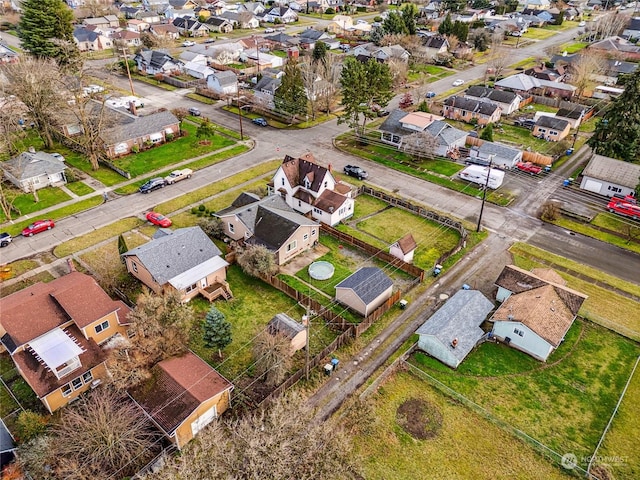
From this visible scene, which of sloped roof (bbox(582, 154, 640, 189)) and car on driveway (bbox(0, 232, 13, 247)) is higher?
sloped roof (bbox(582, 154, 640, 189))

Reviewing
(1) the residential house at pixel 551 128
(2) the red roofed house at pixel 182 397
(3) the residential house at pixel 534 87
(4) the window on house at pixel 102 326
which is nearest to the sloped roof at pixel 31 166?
(4) the window on house at pixel 102 326

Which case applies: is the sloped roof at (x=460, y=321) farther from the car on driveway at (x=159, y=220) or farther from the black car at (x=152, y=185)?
the black car at (x=152, y=185)

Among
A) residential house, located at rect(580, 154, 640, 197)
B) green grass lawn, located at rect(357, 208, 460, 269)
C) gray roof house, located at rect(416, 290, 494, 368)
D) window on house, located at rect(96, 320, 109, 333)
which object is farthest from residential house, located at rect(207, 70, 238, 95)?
gray roof house, located at rect(416, 290, 494, 368)

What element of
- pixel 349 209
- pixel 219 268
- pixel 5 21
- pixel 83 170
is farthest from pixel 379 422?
pixel 5 21

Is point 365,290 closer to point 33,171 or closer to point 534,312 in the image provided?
point 534,312

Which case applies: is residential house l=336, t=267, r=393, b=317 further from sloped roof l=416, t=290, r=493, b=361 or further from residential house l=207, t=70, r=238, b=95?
residential house l=207, t=70, r=238, b=95

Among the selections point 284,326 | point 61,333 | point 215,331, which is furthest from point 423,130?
point 61,333
